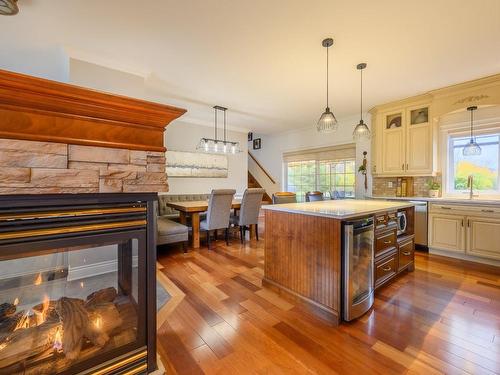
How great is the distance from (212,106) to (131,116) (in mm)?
3762

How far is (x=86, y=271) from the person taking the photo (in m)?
1.12

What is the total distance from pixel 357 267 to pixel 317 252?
1.10 feet

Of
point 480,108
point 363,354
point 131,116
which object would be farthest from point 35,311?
point 480,108

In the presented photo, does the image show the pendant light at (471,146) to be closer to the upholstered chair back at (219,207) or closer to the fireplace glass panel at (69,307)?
the upholstered chair back at (219,207)

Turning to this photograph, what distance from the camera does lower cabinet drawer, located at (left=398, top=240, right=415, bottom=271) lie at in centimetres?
270

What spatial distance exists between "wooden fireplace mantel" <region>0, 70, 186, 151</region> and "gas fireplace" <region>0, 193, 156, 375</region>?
239 millimetres

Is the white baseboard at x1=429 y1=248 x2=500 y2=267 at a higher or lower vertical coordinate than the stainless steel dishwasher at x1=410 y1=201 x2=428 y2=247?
lower

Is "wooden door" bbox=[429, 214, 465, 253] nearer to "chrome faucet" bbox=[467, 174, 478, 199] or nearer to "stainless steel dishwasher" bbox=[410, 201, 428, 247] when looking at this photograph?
"stainless steel dishwasher" bbox=[410, 201, 428, 247]

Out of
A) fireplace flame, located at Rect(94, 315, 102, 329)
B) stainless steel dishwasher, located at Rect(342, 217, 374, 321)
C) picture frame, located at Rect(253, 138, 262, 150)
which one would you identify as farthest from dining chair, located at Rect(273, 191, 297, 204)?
picture frame, located at Rect(253, 138, 262, 150)

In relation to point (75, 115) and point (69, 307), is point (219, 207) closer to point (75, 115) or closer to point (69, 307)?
point (69, 307)

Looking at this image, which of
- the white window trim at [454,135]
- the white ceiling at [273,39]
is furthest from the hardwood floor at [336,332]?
the white ceiling at [273,39]

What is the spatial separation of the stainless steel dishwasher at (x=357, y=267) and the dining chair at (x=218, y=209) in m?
2.19

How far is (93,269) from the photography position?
1127 millimetres

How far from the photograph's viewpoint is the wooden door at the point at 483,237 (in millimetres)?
3059
